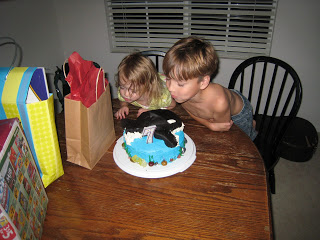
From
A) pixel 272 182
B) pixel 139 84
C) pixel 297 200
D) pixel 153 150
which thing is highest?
pixel 139 84

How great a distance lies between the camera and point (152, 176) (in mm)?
909

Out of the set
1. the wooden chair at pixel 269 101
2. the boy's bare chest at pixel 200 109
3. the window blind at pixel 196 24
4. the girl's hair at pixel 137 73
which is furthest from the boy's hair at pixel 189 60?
the window blind at pixel 196 24

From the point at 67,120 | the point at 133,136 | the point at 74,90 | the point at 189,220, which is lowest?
the point at 189,220

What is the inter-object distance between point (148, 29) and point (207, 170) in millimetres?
2028

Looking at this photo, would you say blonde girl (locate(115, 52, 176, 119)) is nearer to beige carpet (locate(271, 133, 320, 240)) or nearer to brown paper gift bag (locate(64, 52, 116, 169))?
brown paper gift bag (locate(64, 52, 116, 169))

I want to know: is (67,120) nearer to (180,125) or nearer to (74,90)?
(74,90)

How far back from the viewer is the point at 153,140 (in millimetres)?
967

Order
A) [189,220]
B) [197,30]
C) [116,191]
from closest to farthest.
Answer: [189,220]
[116,191]
[197,30]

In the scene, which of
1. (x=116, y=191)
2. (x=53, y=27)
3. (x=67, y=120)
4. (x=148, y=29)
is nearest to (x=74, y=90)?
(x=67, y=120)

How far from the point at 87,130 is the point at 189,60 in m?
0.56

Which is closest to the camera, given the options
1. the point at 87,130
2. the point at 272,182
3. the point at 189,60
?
the point at 87,130

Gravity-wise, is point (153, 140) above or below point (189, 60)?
below

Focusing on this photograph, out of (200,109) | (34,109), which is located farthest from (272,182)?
(34,109)

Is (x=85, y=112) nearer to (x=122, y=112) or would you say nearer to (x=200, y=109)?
(x=122, y=112)
